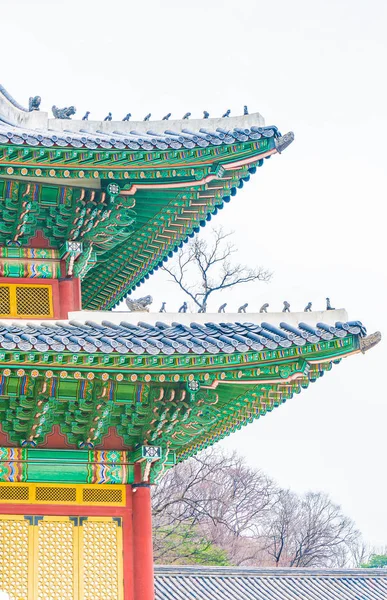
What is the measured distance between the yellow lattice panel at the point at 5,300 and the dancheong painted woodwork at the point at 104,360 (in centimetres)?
2

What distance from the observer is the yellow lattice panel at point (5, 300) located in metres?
15.2

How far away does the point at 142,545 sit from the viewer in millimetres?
13844

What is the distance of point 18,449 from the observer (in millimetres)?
13641

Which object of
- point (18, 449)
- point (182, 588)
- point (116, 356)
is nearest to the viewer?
point (116, 356)

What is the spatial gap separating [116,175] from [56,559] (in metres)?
4.92

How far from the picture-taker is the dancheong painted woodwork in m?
13.2

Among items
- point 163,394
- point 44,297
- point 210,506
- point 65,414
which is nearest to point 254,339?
point 163,394

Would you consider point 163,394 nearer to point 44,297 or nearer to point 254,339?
point 254,339

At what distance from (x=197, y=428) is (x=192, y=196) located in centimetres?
329

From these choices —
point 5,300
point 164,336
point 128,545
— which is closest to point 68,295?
point 5,300

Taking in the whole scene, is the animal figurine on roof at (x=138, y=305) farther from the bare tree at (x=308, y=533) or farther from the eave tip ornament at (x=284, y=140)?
the bare tree at (x=308, y=533)

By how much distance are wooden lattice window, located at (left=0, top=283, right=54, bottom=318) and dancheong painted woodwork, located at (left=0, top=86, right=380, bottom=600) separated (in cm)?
2

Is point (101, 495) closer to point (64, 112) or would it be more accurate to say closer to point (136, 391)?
point (136, 391)

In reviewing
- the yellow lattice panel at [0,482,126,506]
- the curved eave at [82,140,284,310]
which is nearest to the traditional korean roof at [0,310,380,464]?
the yellow lattice panel at [0,482,126,506]
